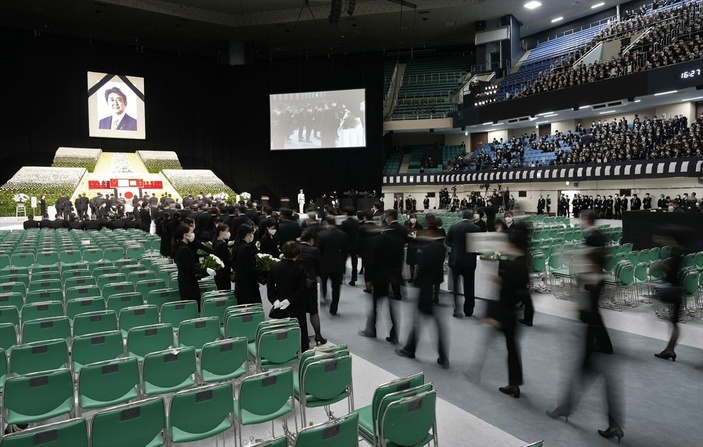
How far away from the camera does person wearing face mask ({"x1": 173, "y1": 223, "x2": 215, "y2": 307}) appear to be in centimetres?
616

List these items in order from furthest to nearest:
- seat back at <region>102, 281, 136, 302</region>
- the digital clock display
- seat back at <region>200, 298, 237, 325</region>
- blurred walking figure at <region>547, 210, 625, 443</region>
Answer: the digital clock display
seat back at <region>102, 281, 136, 302</region>
seat back at <region>200, 298, 237, 325</region>
blurred walking figure at <region>547, 210, 625, 443</region>

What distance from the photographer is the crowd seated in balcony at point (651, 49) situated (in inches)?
884

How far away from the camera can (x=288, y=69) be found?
119 feet

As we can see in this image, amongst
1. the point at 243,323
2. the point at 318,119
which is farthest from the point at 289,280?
the point at 318,119

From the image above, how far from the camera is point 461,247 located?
766 cm

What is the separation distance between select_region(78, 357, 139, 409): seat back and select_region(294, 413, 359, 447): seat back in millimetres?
1919

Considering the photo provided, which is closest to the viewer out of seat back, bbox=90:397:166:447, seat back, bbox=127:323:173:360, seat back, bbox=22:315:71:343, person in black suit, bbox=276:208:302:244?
seat back, bbox=90:397:166:447

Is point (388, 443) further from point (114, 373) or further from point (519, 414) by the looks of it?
point (114, 373)

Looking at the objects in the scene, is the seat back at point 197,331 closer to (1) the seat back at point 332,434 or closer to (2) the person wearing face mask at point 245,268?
(2) the person wearing face mask at point 245,268

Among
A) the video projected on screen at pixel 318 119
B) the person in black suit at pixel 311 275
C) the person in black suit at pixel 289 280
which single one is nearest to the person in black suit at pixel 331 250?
the person in black suit at pixel 311 275

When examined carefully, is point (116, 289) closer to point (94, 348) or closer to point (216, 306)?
point (216, 306)

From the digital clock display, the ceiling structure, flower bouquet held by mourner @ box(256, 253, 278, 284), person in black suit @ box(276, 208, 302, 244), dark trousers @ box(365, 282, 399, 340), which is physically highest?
the ceiling structure

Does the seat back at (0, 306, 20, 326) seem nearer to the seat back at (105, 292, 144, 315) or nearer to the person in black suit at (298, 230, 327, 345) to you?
the seat back at (105, 292, 144, 315)

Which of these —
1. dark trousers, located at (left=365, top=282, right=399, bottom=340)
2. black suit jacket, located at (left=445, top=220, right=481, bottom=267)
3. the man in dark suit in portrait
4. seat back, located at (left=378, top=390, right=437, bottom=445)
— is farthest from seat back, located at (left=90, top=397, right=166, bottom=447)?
the man in dark suit in portrait
